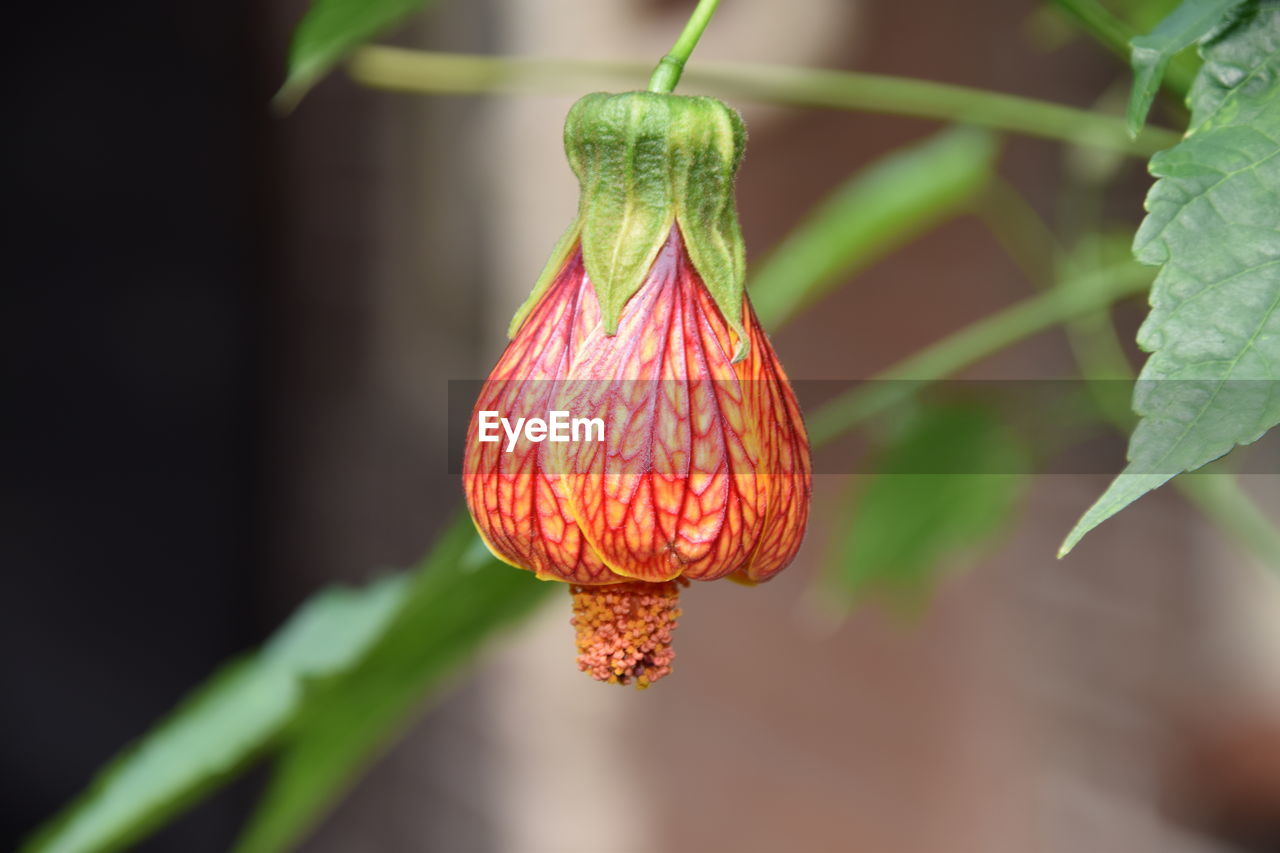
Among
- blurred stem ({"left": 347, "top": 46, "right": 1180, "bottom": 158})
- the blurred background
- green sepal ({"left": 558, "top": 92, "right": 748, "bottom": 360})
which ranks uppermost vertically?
blurred stem ({"left": 347, "top": 46, "right": 1180, "bottom": 158})

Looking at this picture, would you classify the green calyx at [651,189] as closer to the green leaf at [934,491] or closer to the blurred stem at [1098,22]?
the blurred stem at [1098,22]

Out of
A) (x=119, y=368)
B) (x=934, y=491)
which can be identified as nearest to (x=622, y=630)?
(x=934, y=491)

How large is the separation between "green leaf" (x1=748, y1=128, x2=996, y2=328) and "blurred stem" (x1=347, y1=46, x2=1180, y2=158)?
6cm

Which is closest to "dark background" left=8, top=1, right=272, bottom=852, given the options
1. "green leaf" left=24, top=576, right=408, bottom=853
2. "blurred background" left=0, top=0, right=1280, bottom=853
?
"blurred background" left=0, top=0, right=1280, bottom=853

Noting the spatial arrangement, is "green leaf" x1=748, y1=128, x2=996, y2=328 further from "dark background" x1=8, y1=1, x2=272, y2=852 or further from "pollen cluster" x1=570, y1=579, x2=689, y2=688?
"dark background" x1=8, y1=1, x2=272, y2=852

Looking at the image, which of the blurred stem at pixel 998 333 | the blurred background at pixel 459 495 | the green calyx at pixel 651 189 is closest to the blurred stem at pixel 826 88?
the blurred stem at pixel 998 333

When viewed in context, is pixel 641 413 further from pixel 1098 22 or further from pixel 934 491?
pixel 934 491

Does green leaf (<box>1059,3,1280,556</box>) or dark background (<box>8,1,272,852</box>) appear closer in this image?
green leaf (<box>1059,3,1280,556</box>)

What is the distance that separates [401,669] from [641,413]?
22 centimetres

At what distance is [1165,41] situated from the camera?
26 centimetres

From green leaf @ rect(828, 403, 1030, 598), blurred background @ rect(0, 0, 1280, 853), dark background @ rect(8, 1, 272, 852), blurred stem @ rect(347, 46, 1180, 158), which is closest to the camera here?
blurred stem @ rect(347, 46, 1180, 158)

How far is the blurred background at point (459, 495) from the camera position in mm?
993

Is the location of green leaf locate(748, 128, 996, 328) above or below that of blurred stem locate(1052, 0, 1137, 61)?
below

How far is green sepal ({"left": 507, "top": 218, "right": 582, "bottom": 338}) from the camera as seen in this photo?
0.31 metres
